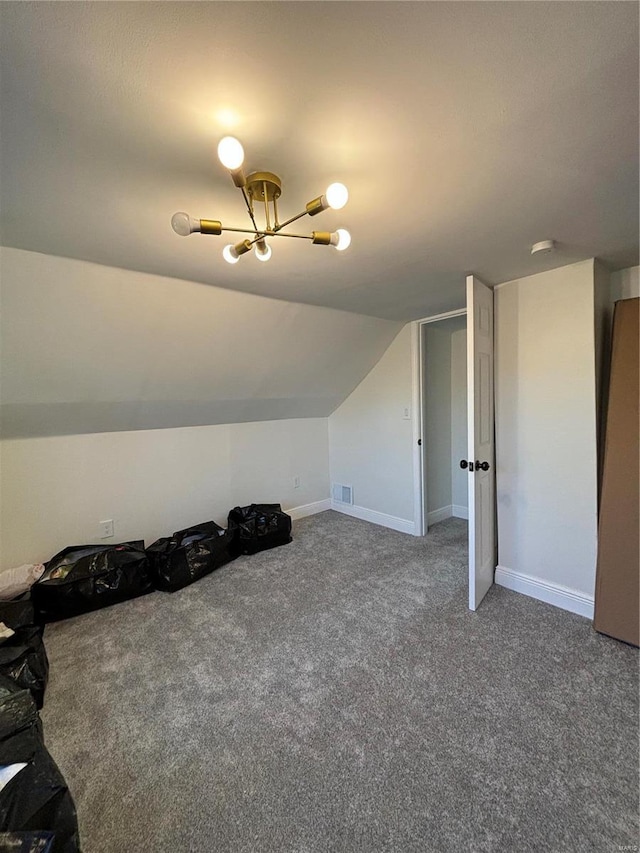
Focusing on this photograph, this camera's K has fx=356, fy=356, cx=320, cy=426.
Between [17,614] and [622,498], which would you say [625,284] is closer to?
[622,498]

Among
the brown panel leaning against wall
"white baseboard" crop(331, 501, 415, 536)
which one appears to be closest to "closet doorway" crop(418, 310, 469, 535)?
"white baseboard" crop(331, 501, 415, 536)

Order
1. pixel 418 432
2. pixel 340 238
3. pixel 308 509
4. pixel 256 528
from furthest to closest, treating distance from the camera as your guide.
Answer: pixel 308 509
pixel 418 432
pixel 256 528
pixel 340 238

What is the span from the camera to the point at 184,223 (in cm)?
114

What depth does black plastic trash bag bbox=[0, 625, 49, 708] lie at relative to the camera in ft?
5.41

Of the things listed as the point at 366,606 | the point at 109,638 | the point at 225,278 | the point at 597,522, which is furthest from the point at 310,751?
the point at 225,278

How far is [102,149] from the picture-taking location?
1073mm

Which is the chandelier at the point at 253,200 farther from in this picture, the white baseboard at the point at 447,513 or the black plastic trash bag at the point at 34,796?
the white baseboard at the point at 447,513

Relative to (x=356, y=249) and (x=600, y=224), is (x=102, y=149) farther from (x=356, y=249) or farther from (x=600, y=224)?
(x=600, y=224)

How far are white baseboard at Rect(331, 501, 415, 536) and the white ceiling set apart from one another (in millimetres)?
2681

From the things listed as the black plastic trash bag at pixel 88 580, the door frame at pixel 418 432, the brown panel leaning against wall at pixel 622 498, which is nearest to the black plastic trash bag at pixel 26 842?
the black plastic trash bag at pixel 88 580

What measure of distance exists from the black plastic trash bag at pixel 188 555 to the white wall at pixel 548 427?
2.19 m

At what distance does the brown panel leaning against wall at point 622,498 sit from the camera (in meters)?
1.96

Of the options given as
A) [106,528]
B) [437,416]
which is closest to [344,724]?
[106,528]

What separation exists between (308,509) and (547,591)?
8.03 ft
